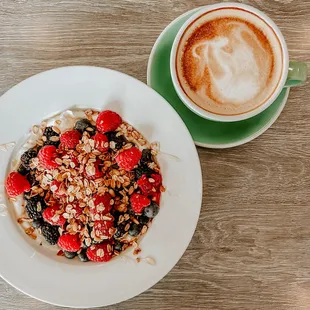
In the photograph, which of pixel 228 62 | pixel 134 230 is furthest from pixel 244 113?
pixel 134 230

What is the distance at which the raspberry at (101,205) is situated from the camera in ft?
3.23

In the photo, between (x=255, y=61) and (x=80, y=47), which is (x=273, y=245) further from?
(x=80, y=47)

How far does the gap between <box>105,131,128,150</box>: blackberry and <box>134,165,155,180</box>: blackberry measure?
54 millimetres

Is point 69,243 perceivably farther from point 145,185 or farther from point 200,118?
point 200,118

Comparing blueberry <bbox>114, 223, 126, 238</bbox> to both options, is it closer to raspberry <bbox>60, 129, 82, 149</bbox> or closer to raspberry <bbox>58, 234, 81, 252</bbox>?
raspberry <bbox>58, 234, 81, 252</bbox>

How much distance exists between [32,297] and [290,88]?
68 cm

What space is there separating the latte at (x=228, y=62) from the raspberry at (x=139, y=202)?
0.67ft

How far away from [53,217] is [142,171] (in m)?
0.19

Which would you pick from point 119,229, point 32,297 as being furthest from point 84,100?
point 32,297

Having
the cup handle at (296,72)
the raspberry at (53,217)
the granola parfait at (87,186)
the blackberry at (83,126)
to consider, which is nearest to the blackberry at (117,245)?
the granola parfait at (87,186)

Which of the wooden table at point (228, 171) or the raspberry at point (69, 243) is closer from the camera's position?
the raspberry at point (69, 243)

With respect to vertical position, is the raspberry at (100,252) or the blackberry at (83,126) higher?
the blackberry at (83,126)

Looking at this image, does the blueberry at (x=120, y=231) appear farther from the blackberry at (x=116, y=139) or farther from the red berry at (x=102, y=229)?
the blackberry at (x=116, y=139)

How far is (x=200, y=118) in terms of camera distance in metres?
1.07
